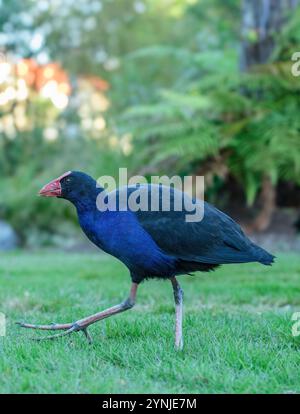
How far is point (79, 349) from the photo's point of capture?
4047 mm

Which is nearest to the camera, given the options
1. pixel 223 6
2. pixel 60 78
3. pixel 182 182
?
pixel 182 182

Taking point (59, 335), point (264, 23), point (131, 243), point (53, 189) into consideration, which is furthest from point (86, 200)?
point (264, 23)

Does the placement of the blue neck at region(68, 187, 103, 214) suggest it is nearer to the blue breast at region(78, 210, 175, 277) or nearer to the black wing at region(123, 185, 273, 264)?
the blue breast at region(78, 210, 175, 277)

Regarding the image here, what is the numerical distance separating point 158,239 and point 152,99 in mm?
11461

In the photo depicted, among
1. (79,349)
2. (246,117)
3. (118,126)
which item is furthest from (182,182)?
(79,349)

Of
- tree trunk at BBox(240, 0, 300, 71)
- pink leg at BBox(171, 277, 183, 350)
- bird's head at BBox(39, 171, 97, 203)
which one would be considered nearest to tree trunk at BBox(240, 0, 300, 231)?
tree trunk at BBox(240, 0, 300, 71)

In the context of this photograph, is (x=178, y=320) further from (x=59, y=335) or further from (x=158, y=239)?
(x=59, y=335)

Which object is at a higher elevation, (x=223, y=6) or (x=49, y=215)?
(x=223, y=6)

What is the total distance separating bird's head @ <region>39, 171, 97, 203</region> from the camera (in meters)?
4.29

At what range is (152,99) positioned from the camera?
1525 cm

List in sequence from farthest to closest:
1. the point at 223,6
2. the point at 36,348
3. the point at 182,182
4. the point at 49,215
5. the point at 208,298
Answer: the point at 223,6 < the point at 49,215 < the point at 182,182 < the point at 208,298 < the point at 36,348

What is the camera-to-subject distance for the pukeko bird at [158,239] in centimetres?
408

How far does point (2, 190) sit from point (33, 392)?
10.1 metres
